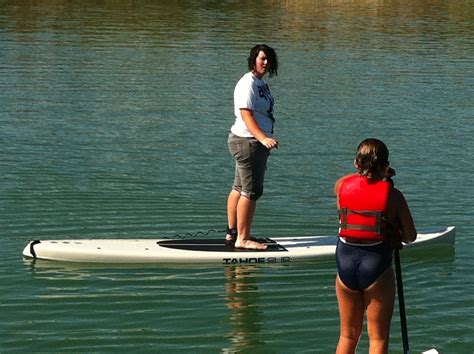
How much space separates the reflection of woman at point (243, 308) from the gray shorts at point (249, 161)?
74cm

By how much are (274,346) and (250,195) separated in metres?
2.39

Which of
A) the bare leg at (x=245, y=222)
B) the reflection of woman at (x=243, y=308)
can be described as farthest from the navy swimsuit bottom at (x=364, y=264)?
the bare leg at (x=245, y=222)

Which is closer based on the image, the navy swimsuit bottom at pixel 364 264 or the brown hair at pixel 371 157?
the brown hair at pixel 371 157

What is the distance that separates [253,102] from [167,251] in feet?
5.47

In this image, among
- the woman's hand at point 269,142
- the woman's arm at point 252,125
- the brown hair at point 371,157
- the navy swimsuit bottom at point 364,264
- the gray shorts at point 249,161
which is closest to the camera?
the brown hair at point 371,157

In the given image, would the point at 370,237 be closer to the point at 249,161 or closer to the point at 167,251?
the point at 249,161

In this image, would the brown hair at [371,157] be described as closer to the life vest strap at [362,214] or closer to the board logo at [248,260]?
the life vest strap at [362,214]

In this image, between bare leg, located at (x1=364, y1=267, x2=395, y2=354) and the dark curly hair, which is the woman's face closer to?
the dark curly hair

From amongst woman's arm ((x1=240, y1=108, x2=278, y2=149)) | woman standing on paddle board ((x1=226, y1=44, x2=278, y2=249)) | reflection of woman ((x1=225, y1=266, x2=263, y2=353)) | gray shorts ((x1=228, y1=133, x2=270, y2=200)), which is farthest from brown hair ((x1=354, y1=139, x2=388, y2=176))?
gray shorts ((x1=228, y1=133, x2=270, y2=200))

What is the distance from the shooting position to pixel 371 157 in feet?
23.5

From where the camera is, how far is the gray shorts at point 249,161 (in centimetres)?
1095

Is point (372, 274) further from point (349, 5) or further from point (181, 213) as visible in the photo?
point (349, 5)

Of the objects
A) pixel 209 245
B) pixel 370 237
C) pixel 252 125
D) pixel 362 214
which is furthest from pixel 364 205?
pixel 209 245

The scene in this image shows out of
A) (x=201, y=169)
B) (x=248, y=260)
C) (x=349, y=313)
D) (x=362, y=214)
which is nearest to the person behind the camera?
(x=362, y=214)
